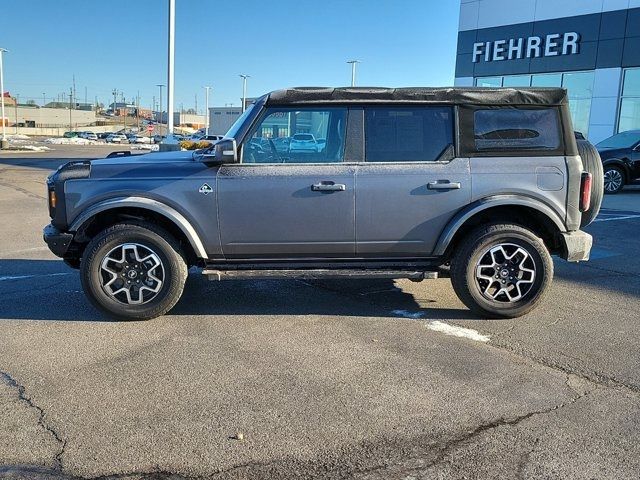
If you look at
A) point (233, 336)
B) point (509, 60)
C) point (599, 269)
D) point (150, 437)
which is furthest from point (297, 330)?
point (509, 60)

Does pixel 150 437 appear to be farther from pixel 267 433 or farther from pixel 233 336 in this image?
pixel 233 336

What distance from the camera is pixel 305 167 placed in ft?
15.9

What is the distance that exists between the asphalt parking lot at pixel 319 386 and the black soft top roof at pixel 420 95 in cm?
191

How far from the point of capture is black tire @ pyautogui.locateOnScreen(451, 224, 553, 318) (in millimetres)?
4898

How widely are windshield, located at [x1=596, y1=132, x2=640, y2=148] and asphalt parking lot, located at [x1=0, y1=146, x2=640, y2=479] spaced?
11230 mm

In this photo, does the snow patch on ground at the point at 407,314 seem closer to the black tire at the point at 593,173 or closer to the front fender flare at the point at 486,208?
the front fender flare at the point at 486,208

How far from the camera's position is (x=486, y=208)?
4887 mm

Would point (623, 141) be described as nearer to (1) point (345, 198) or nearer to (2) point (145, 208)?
(1) point (345, 198)

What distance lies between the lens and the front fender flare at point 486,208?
4.85 metres

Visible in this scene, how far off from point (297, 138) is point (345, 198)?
68 centimetres

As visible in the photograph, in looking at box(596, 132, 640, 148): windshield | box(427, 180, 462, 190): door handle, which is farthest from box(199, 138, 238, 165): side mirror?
box(596, 132, 640, 148): windshield

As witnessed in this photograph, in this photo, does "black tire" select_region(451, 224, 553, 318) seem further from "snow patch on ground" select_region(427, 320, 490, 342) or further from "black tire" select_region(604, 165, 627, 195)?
"black tire" select_region(604, 165, 627, 195)

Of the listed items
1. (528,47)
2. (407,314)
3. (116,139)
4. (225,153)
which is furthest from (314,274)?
(116,139)

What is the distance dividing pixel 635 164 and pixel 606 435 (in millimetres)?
14512
